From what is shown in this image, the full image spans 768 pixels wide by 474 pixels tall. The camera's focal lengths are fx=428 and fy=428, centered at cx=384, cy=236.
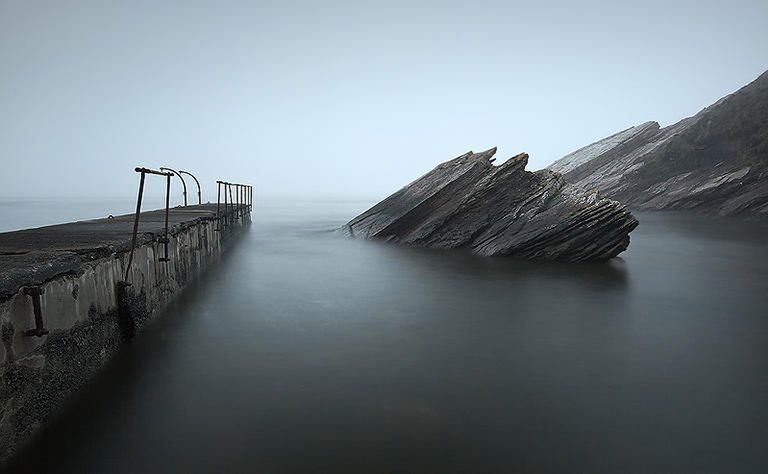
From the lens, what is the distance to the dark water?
16.5ft

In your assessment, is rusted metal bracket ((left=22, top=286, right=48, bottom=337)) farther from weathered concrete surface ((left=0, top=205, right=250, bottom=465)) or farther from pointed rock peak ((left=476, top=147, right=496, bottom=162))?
pointed rock peak ((left=476, top=147, right=496, bottom=162))

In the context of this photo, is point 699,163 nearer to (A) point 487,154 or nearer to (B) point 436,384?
(A) point 487,154

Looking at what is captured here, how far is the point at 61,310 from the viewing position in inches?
209

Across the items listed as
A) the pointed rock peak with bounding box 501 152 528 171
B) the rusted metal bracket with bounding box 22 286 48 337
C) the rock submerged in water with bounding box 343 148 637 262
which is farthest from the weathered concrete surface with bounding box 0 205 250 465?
the pointed rock peak with bounding box 501 152 528 171

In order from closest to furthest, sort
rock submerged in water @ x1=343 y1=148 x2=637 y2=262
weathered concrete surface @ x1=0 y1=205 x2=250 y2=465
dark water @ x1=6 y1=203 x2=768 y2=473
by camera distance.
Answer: weathered concrete surface @ x1=0 y1=205 x2=250 y2=465
dark water @ x1=6 y1=203 x2=768 y2=473
rock submerged in water @ x1=343 y1=148 x2=637 y2=262

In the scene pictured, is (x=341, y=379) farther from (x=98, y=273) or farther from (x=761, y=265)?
(x=761, y=265)

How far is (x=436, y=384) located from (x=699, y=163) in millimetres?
52328

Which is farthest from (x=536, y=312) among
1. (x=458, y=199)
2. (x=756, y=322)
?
(x=458, y=199)

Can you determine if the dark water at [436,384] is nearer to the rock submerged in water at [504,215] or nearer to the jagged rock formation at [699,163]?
the rock submerged in water at [504,215]

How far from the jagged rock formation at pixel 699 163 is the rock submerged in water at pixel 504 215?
85.0 ft

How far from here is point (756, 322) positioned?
10.3 metres

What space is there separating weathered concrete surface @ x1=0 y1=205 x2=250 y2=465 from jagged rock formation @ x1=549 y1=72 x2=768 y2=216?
138ft

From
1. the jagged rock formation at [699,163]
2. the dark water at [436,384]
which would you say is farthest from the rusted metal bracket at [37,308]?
the jagged rock formation at [699,163]

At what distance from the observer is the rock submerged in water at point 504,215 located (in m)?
17.0
